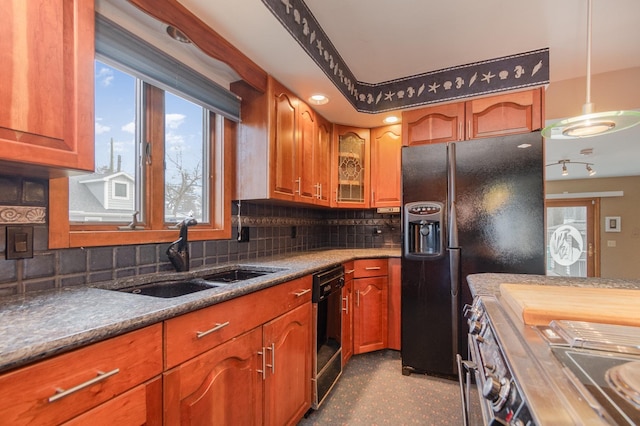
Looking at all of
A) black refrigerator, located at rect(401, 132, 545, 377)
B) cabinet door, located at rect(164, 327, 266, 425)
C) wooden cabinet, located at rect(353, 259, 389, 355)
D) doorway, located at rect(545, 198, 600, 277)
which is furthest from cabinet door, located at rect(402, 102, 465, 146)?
doorway, located at rect(545, 198, 600, 277)

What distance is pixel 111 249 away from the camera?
129cm

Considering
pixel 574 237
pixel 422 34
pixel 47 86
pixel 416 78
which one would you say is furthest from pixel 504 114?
pixel 574 237

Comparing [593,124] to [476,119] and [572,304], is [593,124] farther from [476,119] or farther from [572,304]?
→ [476,119]

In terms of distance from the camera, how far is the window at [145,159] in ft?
4.05

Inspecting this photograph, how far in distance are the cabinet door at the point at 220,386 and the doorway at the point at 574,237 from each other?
6038 mm

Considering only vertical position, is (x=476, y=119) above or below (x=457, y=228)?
above

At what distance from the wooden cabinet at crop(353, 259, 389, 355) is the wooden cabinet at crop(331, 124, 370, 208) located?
67 centimetres

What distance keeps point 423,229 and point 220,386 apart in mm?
1701

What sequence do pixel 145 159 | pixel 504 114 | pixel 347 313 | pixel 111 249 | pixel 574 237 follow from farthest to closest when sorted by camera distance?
1. pixel 574 237
2. pixel 347 313
3. pixel 504 114
4. pixel 145 159
5. pixel 111 249

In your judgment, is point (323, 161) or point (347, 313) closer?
point (347, 313)

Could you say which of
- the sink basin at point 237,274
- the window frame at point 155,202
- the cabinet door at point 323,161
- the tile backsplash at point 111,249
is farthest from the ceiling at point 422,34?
the sink basin at point 237,274

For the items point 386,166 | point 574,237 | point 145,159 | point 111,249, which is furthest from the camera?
point 574,237

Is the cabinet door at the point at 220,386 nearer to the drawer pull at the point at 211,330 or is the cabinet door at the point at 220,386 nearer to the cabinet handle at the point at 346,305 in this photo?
the drawer pull at the point at 211,330

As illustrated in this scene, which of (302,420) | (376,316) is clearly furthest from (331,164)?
(302,420)
